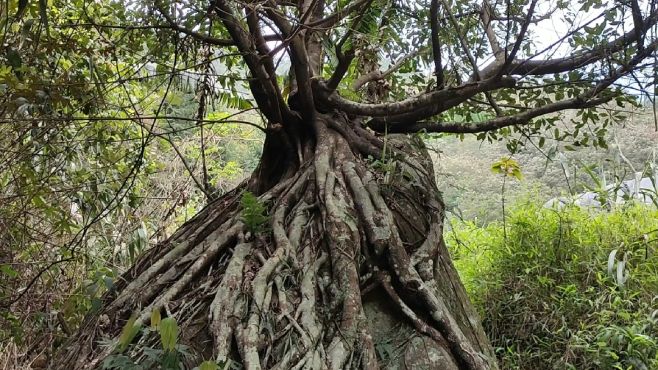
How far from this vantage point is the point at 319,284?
6.91 ft

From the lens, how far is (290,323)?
1.85 m

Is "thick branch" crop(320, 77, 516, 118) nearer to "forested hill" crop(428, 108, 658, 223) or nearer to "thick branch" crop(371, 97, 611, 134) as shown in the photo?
"thick branch" crop(371, 97, 611, 134)

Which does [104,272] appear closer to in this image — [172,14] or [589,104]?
[172,14]

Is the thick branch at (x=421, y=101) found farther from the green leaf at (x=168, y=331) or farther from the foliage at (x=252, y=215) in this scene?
the green leaf at (x=168, y=331)

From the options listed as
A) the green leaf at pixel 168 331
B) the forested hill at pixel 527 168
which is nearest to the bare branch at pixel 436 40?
the green leaf at pixel 168 331

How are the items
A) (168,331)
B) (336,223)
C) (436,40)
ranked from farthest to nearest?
(436,40) → (336,223) → (168,331)

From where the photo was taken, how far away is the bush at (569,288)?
328 cm

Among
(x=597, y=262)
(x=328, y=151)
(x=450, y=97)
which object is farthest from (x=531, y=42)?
(x=597, y=262)

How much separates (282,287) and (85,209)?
2.19m

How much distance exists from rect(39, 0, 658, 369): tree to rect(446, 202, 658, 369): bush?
1.00 metres

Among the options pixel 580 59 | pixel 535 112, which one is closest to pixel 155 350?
pixel 535 112

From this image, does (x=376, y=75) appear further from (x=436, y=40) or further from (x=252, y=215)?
(x=252, y=215)

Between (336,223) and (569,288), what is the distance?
2.20 m

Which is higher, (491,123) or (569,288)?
(491,123)
